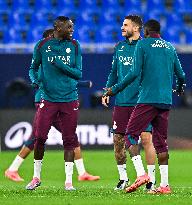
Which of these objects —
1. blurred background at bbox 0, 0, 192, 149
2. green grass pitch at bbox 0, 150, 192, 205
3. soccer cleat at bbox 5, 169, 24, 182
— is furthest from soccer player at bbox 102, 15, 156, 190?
blurred background at bbox 0, 0, 192, 149

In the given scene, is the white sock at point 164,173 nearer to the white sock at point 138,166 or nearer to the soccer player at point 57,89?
the white sock at point 138,166

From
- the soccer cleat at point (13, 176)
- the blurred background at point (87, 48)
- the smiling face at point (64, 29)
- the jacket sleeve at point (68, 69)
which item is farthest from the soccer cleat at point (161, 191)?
the blurred background at point (87, 48)

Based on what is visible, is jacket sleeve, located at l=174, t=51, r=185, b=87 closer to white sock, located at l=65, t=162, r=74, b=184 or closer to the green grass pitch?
the green grass pitch

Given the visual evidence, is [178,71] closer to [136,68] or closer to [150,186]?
[136,68]

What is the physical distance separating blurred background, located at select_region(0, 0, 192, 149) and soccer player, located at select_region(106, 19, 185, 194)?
8.91 meters

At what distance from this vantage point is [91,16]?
2433 centimetres

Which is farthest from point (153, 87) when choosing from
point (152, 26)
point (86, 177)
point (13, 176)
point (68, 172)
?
point (13, 176)

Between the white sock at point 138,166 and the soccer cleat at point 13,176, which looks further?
the soccer cleat at point 13,176

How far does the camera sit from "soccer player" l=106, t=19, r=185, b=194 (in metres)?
9.34

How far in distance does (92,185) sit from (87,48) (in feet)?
36.3

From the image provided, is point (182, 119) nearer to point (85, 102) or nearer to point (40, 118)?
point (85, 102)

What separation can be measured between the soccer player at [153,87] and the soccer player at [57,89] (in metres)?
0.92

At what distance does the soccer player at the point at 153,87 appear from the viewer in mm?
9344

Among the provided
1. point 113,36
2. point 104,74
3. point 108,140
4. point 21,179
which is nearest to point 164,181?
point 21,179
